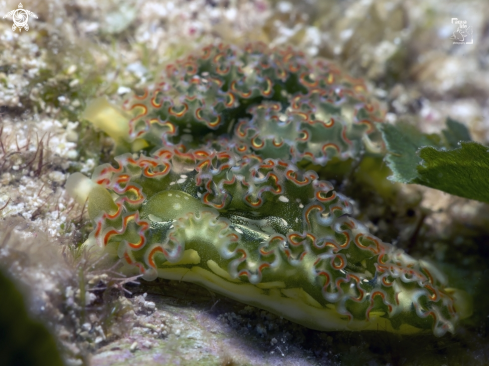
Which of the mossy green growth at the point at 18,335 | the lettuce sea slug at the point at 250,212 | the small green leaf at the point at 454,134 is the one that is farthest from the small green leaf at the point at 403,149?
the mossy green growth at the point at 18,335

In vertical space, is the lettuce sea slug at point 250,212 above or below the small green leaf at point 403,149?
below

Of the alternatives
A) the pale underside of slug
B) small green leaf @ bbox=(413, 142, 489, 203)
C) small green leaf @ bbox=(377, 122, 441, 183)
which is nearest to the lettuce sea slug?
the pale underside of slug

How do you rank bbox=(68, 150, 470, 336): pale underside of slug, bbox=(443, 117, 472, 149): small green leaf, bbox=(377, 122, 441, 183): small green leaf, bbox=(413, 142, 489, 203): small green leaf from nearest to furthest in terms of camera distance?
bbox=(68, 150, 470, 336): pale underside of slug → bbox=(413, 142, 489, 203): small green leaf → bbox=(377, 122, 441, 183): small green leaf → bbox=(443, 117, 472, 149): small green leaf

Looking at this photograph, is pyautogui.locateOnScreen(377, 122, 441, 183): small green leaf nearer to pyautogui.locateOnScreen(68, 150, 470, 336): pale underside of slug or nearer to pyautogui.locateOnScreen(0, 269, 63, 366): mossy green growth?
pyautogui.locateOnScreen(68, 150, 470, 336): pale underside of slug

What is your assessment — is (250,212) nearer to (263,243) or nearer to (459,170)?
(263,243)

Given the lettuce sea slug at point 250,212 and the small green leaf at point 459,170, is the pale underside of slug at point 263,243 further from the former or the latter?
the small green leaf at point 459,170

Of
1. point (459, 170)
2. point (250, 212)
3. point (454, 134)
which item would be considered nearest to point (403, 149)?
point (459, 170)
